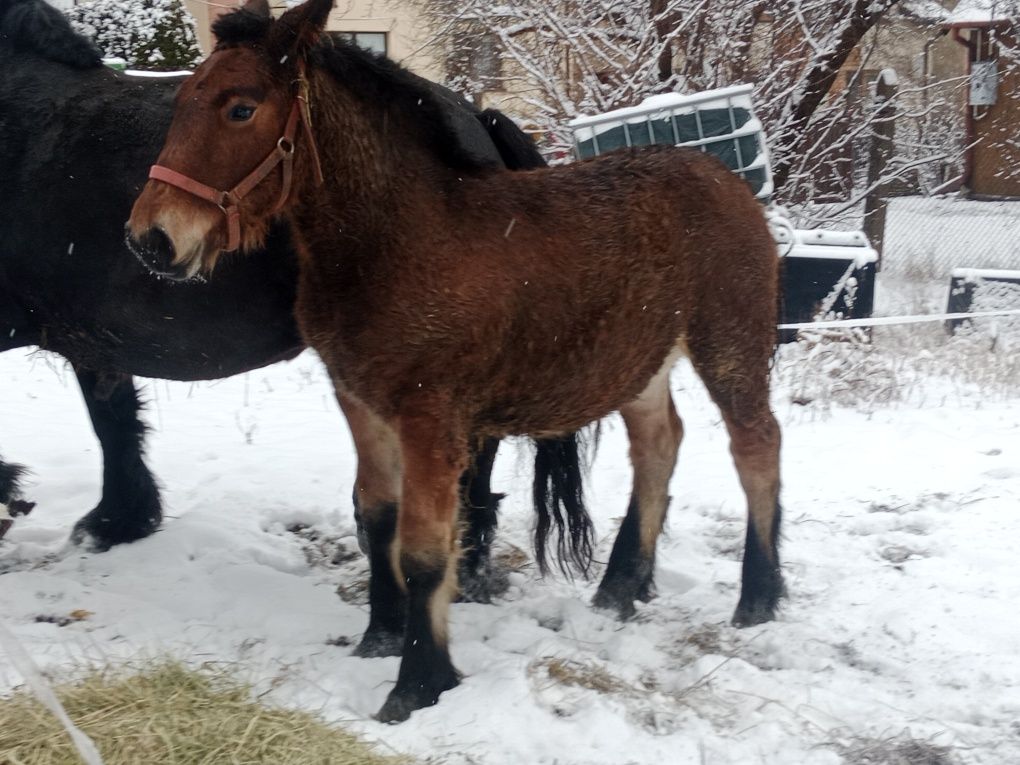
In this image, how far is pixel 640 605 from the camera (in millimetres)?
4238

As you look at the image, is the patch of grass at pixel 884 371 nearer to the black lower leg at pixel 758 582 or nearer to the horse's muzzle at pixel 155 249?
the black lower leg at pixel 758 582

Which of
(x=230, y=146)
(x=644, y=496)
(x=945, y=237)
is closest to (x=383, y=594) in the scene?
(x=644, y=496)

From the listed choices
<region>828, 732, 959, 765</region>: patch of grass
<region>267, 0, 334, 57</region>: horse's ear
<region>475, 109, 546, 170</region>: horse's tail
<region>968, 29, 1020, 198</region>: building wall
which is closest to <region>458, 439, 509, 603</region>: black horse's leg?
<region>475, 109, 546, 170</region>: horse's tail

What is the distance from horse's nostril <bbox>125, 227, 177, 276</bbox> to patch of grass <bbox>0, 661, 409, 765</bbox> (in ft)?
3.94

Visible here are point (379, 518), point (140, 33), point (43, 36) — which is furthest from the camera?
point (140, 33)

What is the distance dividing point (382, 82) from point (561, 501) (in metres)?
1.85

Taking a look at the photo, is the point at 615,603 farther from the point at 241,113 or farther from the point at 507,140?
the point at 241,113

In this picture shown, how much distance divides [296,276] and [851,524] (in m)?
2.76

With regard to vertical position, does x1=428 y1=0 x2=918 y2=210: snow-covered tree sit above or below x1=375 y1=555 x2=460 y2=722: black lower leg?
above

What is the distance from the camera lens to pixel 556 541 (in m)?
4.41

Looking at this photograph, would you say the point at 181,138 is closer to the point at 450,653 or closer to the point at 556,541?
the point at 450,653

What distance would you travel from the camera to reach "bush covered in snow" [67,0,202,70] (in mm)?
7168

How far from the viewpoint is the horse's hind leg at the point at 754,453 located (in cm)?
393

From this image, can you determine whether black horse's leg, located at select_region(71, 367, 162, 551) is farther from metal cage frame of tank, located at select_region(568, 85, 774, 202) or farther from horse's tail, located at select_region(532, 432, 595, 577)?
metal cage frame of tank, located at select_region(568, 85, 774, 202)
